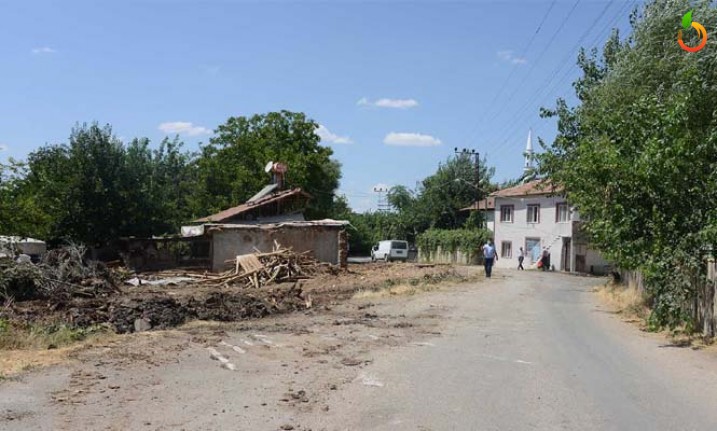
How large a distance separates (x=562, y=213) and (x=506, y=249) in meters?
7.22

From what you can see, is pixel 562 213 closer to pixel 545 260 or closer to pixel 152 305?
pixel 545 260

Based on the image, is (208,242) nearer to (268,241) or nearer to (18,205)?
(268,241)

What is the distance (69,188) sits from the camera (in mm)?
35125

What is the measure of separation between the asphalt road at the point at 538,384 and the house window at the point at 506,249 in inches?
1586

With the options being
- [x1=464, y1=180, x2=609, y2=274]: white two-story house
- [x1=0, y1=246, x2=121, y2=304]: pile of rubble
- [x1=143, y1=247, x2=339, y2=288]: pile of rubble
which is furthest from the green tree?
[x1=0, y1=246, x2=121, y2=304]: pile of rubble

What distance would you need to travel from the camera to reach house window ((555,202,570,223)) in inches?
1893

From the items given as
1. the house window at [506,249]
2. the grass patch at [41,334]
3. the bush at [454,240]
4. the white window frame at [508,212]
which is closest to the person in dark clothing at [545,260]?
the house window at [506,249]

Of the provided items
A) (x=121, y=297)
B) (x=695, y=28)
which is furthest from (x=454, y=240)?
(x=121, y=297)

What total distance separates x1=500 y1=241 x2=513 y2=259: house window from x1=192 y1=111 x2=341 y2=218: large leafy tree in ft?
52.1

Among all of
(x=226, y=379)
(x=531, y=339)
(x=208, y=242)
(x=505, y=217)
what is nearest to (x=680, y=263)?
(x=531, y=339)

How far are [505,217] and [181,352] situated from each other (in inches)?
1853

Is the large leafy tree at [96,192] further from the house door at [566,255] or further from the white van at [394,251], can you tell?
the house door at [566,255]

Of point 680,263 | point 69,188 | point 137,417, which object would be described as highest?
point 69,188

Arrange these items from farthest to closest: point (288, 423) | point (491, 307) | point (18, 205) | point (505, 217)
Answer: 1. point (505, 217)
2. point (18, 205)
3. point (491, 307)
4. point (288, 423)
